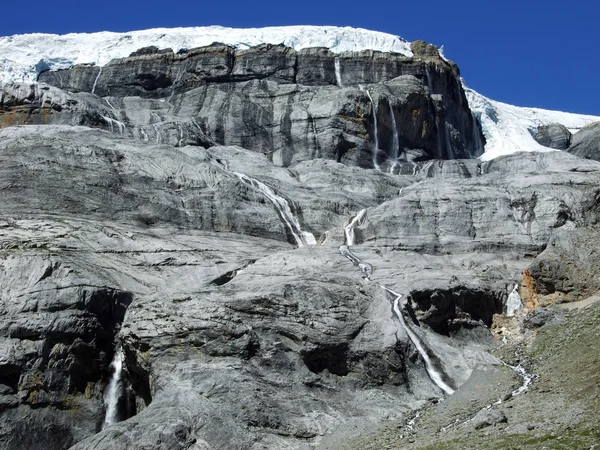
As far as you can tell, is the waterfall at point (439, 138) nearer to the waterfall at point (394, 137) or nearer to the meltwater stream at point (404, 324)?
the waterfall at point (394, 137)

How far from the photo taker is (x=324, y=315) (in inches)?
1558

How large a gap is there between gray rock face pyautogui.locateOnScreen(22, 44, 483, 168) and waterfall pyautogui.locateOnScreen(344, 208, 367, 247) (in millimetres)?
23058

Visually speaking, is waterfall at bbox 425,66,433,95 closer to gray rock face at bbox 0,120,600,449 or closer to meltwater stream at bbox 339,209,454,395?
gray rock face at bbox 0,120,600,449

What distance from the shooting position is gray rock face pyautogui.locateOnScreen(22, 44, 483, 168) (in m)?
80.1

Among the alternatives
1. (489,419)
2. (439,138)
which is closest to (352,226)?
(489,419)

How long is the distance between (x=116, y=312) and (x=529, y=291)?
2311 centimetres

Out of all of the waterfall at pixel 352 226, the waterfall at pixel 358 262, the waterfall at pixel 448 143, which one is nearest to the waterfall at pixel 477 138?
the waterfall at pixel 448 143

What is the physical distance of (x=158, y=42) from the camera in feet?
386

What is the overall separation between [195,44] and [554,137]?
52636mm

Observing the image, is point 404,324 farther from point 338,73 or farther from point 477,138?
point 477,138

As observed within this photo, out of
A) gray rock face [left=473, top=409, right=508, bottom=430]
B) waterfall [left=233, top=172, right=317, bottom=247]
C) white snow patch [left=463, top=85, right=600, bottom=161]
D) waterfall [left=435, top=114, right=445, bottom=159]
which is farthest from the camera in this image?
white snow patch [left=463, top=85, right=600, bottom=161]

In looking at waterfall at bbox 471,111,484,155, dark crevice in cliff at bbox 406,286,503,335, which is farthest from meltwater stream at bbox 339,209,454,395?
waterfall at bbox 471,111,484,155

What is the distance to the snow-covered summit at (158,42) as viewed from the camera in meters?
112

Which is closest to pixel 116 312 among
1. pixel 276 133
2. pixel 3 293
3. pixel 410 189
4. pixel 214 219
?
pixel 3 293
